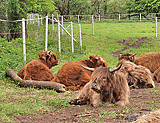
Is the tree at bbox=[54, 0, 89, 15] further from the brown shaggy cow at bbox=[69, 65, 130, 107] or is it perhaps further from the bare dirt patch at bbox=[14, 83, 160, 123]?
the bare dirt patch at bbox=[14, 83, 160, 123]

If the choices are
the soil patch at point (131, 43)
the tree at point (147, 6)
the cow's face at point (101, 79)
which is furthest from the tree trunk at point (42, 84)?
the tree at point (147, 6)

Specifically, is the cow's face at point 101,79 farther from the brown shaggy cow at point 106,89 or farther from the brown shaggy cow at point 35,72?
the brown shaggy cow at point 35,72

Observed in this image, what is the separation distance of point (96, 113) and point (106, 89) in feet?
2.29

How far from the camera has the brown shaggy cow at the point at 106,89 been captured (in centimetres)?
603

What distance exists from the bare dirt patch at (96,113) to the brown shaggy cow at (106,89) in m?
0.17

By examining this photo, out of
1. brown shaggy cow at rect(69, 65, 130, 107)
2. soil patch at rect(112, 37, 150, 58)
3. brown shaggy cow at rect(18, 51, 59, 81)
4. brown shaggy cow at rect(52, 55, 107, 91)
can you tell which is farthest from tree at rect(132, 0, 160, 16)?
brown shaggy cow at rect(69, 65, 130, 107)

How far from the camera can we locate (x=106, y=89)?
6.09 meters

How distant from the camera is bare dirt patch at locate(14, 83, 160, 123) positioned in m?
5.25

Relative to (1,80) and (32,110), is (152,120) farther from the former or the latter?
(1,80)

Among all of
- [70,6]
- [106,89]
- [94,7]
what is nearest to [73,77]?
[106,89]

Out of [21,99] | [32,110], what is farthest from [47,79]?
[32,110]

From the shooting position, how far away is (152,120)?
3609 mm

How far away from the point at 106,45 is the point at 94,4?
35.2 metres

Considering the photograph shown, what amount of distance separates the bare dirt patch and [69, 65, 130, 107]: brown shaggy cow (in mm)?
174
